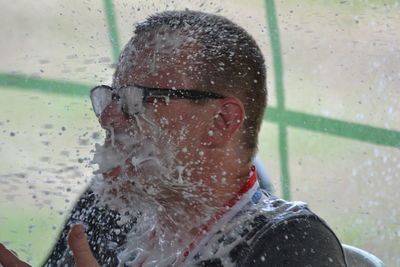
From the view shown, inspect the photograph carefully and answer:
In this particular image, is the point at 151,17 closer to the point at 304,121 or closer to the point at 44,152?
the point at 44,152

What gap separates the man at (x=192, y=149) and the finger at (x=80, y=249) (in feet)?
0.74

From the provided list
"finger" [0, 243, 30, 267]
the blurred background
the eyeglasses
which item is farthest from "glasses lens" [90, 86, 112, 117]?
the blurred background

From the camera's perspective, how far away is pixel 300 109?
2947mm

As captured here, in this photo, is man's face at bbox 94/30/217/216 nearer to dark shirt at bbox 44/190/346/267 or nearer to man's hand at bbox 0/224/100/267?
dark shirt at bbox 44/190/346/267

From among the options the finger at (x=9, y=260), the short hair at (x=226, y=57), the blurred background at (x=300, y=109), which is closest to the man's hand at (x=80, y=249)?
the finger at (x=9, y=260)

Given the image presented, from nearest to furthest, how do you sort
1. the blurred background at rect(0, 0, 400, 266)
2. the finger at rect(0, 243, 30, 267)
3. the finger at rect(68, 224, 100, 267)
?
the finger at rect(68, 224, 100, 267) → the finger at rect(0, 243, 30, 267) → the blurred background at rect(0, 0, 400, 266)

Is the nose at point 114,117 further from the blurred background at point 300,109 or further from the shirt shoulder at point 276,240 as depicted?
the blurred background at point 300,109

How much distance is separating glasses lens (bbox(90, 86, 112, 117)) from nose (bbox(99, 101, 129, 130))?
13 millimetres

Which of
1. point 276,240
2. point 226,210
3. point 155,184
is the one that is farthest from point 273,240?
point 155,184

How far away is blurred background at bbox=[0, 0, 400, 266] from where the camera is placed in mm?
2682

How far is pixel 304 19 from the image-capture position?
2.79 metres

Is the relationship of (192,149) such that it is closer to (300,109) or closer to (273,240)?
(273,240)

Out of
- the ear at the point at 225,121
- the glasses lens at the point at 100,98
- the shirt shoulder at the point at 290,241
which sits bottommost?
the shirt shoulder at the point at 290,241

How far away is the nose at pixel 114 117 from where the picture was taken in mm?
1155
